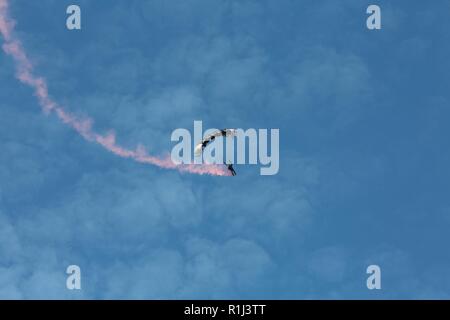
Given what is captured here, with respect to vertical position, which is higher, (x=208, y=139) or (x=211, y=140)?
(x=208, y=139)

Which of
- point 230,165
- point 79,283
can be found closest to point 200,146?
point 230,165
